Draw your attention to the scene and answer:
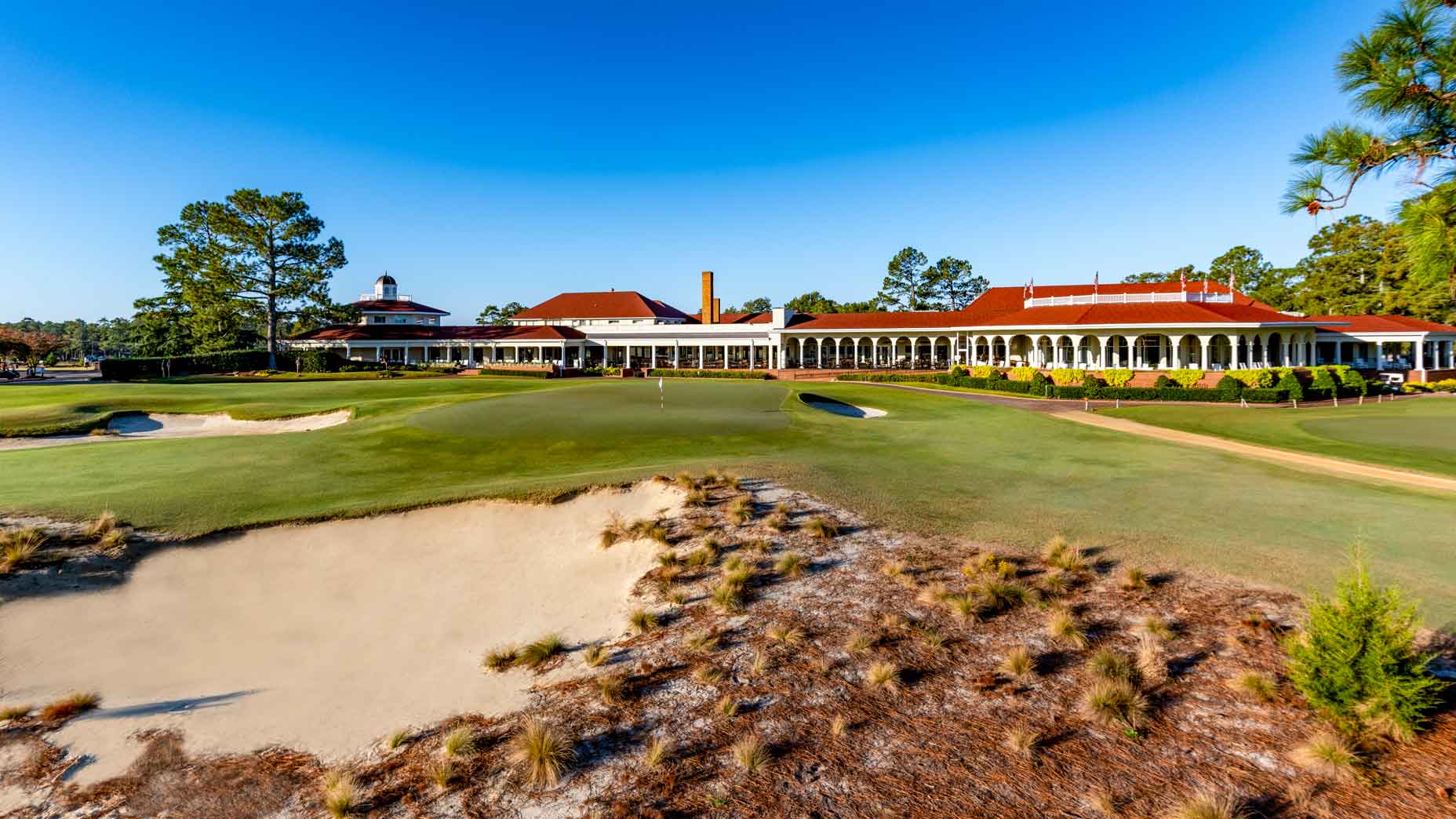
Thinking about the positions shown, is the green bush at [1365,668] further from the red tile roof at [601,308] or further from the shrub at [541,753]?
the red tile roof at [601,308]

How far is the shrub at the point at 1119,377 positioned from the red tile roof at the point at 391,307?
66.8 meters

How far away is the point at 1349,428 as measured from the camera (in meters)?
21.6

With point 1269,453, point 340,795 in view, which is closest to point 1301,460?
point 1269,453

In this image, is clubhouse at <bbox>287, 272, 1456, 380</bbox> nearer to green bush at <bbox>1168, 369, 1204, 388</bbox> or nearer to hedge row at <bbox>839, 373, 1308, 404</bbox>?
green bush at <bbox>1168, 369, 1204, 388</bbox>

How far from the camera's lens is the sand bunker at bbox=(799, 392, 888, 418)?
2692 centimetres

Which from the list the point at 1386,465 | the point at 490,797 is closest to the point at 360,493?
the point at 490,797

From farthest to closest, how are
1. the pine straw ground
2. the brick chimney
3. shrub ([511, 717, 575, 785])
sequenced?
the brick chimney
shrub ([511, 717, 575, 785])
the pine straw ground

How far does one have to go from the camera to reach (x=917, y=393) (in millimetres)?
33562

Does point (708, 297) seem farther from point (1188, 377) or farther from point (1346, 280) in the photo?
point (1346, 280)

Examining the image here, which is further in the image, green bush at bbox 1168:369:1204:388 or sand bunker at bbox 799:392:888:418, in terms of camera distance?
green bush at bbox 1168:369:1204:388

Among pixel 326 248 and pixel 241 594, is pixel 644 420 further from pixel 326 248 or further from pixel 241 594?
pixel 326 248

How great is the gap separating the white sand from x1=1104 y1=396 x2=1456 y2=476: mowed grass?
58.9ft

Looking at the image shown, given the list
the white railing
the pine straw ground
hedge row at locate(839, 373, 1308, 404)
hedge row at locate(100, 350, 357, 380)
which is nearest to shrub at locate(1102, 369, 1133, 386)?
hedge row at locate(839, 373, 1308, 404)

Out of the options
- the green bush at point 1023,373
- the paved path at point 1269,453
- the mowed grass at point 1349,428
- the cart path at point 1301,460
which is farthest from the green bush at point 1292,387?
the cart path at point 1301,460
